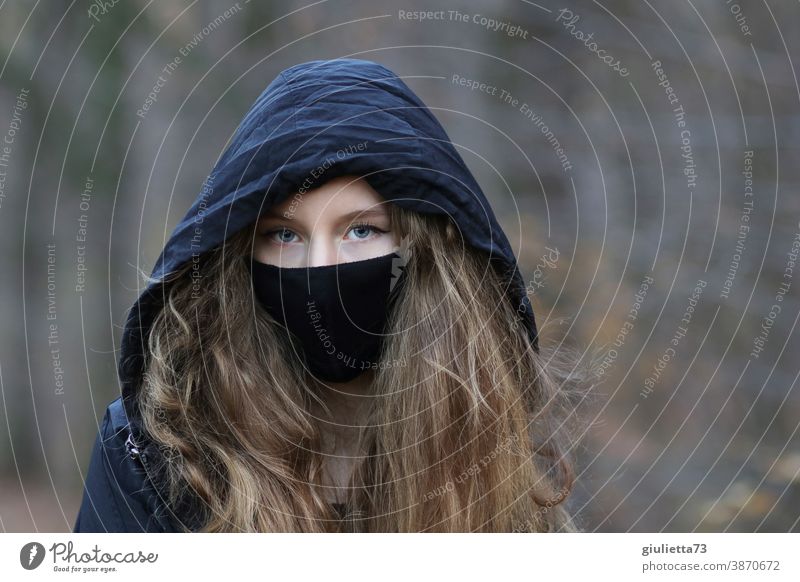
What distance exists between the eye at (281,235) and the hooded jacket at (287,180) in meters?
0.08

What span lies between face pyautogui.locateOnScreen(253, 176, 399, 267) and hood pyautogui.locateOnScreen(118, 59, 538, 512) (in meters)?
0.03

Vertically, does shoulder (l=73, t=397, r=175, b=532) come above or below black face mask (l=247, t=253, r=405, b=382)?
below

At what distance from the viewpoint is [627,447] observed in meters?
5.94

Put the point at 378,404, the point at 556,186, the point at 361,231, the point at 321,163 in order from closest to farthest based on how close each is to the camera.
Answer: the point at 321,163 < the point at 361,231 < the point at 378,404 < the point at 556,186

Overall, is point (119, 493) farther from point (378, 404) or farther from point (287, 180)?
point (287, 180)

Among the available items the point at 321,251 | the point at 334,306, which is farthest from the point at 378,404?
the point at 321,251

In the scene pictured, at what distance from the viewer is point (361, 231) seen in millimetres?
2146

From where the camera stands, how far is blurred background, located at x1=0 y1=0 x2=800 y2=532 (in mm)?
4949

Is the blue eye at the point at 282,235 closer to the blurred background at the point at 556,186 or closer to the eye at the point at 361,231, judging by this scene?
the eye at the point at 361,231

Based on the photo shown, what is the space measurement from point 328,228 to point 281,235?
158 mm

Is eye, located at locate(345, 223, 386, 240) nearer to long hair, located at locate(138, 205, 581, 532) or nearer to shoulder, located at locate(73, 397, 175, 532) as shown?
long hair, located at locate(138, 205, 581, 532)

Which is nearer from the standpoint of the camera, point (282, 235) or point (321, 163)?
point (321, 163)

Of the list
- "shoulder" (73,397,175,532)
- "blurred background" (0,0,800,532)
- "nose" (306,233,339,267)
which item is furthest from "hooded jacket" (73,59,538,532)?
"blurred background" (0,0,800,532)

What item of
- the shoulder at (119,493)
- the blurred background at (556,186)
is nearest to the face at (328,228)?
the shoulder at (119,493)
